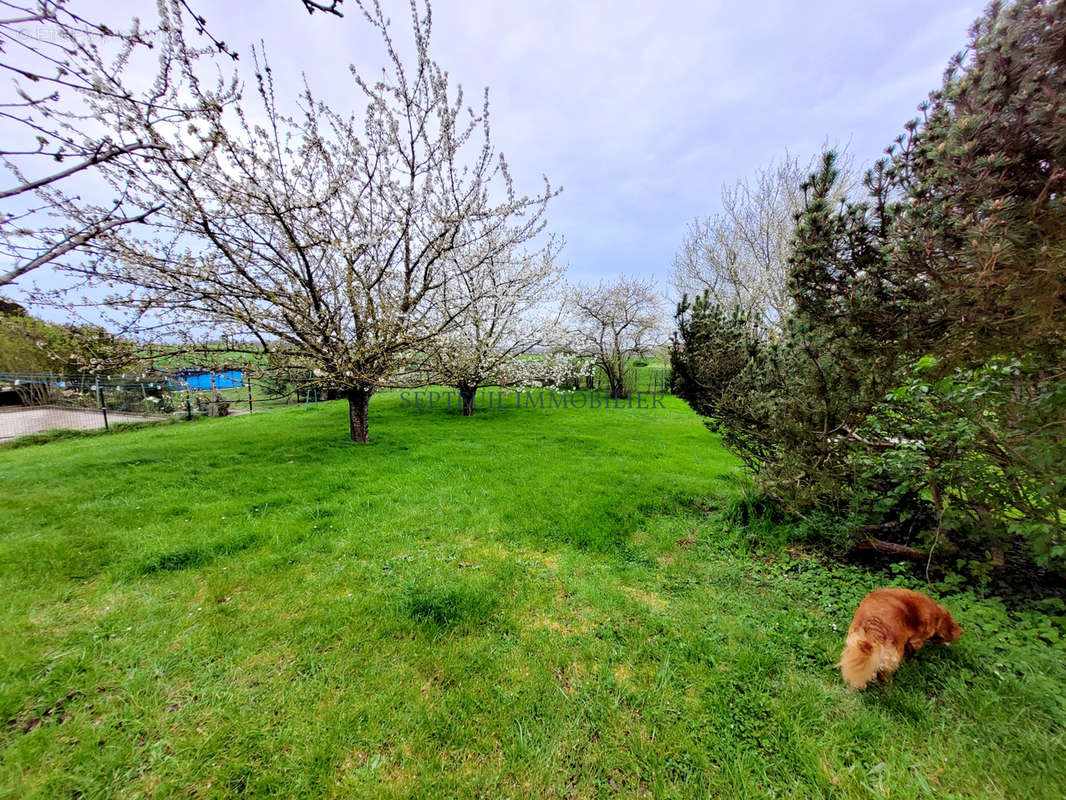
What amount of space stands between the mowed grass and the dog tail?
0.06m

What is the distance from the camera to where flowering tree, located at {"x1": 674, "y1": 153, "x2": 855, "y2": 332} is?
1131cm

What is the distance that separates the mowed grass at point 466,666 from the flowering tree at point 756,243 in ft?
33.2

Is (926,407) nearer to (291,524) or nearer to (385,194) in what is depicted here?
(291,524)

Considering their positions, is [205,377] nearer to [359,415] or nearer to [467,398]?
[359,415]

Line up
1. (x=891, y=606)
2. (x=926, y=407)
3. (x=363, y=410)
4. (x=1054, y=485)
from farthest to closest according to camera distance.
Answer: (x=363, y=410), (x=926, y=407), (x=891, y=606), (x=1054, y=485)

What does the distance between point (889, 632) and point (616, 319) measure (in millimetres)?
17300

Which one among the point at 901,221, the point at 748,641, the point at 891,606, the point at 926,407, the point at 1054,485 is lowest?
the point at 748,641

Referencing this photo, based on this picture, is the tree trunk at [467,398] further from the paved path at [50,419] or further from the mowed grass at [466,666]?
the paved path at [50,419]

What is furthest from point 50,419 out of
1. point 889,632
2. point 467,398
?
point 889,632

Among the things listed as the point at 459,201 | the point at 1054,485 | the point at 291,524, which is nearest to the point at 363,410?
the point at 291,524

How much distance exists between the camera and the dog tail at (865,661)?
183cm

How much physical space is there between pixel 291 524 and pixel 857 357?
5.38 m

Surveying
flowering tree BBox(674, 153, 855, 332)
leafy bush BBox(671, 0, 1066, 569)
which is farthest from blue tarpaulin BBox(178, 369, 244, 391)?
flowering tree BBox(674, 153, 855, 332)

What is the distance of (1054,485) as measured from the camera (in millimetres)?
1811
